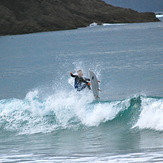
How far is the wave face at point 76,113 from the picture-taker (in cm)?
2284

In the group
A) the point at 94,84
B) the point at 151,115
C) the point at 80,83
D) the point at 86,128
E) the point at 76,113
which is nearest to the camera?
the point at 151,115

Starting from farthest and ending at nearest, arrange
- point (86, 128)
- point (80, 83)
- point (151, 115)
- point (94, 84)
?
point (94, 84) < point (80, 83) < point (86, 128) < point (151, 115)

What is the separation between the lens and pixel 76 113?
84.1ft

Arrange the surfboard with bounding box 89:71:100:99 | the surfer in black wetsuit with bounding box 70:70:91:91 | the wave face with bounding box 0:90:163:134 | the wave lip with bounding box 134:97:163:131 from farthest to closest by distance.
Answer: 1. the surfboard with bounding box 89:71:100:99
2. the surfer in black wetsuit with bounding box 70:70:91:91
3. the wave face with bounding box 0:90:163:134
4. the wave lip with bounding box 134:97:163:131

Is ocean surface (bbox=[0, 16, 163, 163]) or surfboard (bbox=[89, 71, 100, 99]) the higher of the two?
surfboard (bbox=[89, 71, 100, 99])

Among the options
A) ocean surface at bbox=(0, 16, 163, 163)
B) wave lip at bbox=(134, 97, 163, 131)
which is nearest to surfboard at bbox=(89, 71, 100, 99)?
ocean surface at bbox=(0, 16, 163, 163)

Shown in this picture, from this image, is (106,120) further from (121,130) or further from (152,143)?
(152,143)

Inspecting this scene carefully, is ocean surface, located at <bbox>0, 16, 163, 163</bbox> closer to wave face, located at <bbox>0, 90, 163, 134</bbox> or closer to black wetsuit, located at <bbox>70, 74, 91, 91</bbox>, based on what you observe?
wave face, located at <bbox>0, 90, 163, 134</bbox>

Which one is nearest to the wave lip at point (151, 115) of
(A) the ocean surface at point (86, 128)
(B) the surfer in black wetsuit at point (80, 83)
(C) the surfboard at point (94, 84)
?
(A) the ocean surface at point (86, 128)

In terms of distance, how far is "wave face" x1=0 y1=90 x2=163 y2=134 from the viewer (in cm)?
2284

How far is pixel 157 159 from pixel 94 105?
33.2 feet

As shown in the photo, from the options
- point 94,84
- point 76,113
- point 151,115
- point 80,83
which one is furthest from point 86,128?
point 94,84

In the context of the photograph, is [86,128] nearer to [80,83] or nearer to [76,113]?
[76,113]

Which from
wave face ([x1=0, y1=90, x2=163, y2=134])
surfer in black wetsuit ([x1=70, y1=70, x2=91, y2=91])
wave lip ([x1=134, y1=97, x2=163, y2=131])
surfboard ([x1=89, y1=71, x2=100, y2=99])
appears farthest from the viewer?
surfboard ([x1=89, y1=71, x2=100, y2=99])
